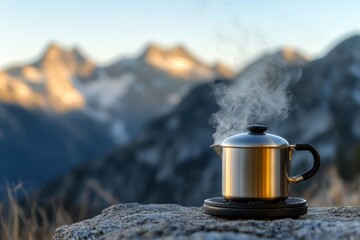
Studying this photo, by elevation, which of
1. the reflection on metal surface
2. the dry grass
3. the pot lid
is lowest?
the dry grass

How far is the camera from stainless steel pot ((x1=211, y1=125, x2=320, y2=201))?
247 centimetres

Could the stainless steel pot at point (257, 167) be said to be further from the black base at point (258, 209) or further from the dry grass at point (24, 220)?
the dry grass at point (24, 220)

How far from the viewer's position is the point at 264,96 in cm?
306

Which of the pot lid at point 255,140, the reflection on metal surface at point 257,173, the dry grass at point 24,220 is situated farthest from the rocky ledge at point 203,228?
the dry grass at point 24,220

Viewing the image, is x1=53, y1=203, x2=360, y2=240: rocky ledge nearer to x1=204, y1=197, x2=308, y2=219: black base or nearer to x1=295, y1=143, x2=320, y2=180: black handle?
x1=204, y1=197, x2=308, y2=219: black base

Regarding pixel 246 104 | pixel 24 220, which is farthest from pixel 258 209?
pixel 24 220

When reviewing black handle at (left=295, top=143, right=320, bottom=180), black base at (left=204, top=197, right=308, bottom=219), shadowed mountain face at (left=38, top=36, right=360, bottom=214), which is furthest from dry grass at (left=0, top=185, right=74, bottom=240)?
shadowed mountain face at (left=38, top=36, right=360, bottom=214)

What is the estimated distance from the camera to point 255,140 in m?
2.48

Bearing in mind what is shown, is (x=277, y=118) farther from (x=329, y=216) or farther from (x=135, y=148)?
(x=135, y=148)

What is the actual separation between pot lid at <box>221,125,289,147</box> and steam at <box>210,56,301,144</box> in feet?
1.49

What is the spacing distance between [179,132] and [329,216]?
99.9m

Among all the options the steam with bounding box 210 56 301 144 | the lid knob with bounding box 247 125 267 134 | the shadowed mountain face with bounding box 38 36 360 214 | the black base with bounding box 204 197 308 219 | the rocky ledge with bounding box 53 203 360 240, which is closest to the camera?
the rocky ledge with bounding box 53 203 360 240

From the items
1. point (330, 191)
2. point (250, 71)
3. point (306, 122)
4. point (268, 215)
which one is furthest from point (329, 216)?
point (306, 122)

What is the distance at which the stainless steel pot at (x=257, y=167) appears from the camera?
8.09 feet
